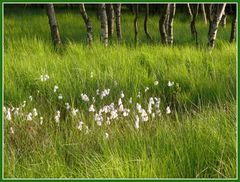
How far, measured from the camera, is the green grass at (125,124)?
125 inches

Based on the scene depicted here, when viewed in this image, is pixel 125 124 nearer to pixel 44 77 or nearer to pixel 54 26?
pixel 44 77

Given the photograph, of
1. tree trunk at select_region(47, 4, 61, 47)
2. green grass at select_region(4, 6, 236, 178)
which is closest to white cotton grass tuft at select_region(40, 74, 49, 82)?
green grass at select_region(4, 6, 236, 178)

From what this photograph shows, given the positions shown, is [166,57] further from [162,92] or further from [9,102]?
[9,102]

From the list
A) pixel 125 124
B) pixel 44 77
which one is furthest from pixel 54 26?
pixel 125 124

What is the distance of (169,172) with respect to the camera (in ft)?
10.1

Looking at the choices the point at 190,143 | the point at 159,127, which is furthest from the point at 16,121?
the point at 190,143

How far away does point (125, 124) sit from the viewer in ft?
12.9

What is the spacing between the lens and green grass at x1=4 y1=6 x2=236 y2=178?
3172mm

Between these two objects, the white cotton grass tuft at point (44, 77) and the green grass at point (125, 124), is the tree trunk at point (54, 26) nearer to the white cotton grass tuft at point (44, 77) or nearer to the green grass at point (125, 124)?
the green grass at point (125, 124)

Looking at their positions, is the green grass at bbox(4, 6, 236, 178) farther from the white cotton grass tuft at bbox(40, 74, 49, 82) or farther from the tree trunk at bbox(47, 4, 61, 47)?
the tree trunk at bbox(47, 4, 61, 47)

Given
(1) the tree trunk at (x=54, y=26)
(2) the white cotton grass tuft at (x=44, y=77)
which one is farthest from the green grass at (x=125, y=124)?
(1) the tree trunk at (x=54, y=26)

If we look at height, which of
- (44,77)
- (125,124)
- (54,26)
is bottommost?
(125,124)

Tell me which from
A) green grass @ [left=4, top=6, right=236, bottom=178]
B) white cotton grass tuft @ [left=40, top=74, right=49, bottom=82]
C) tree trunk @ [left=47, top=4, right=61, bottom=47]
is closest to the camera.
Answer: green grass @ [left=4, top=6, right=236, bottom=178]

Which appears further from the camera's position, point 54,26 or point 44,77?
point 54,26
